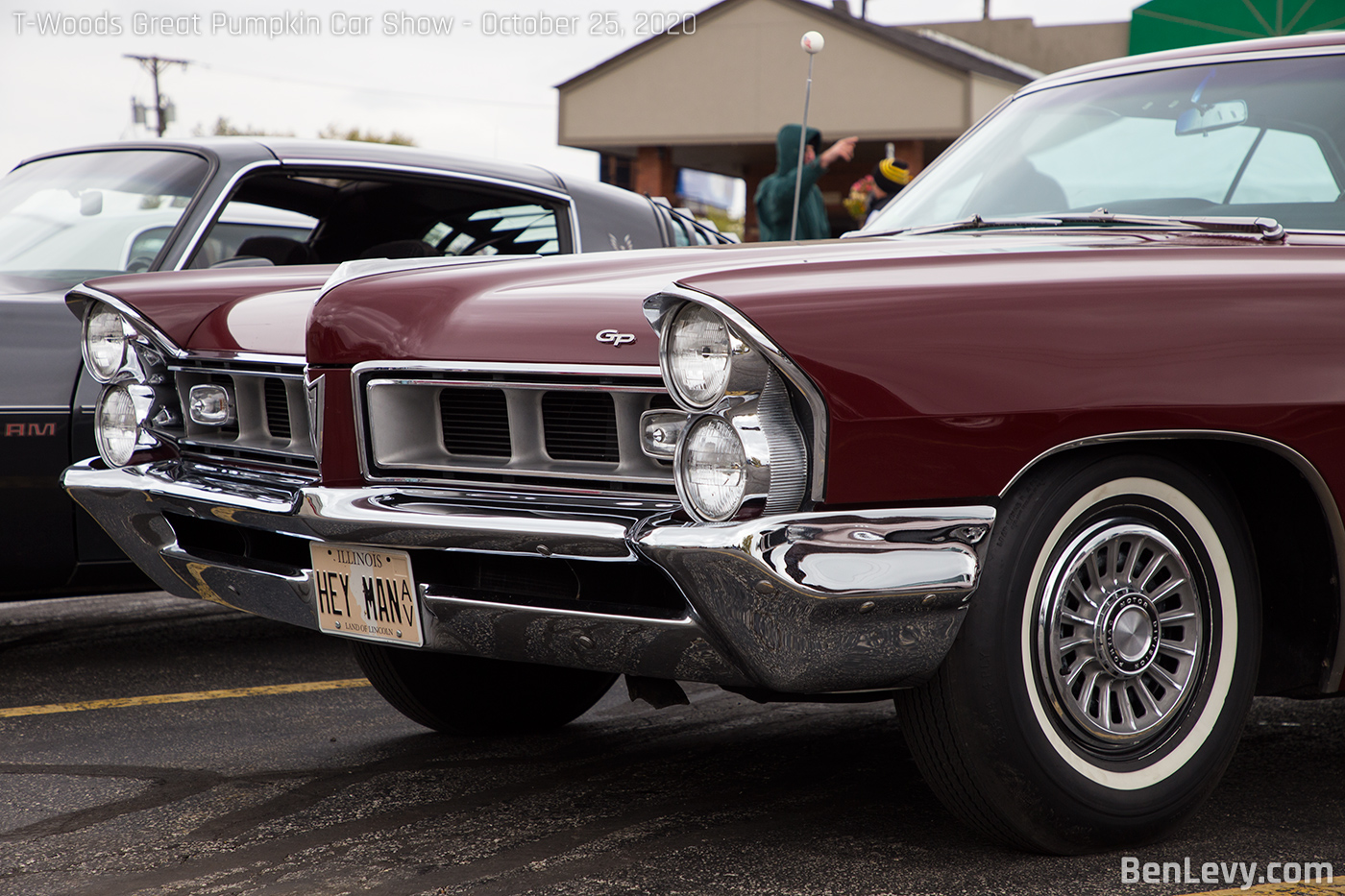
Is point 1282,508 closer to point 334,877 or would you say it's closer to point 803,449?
point 803,449

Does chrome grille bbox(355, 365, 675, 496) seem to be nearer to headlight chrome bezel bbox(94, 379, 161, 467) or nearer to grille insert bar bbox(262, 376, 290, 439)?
grille insert bar bbox(262, 376, 290, 439)

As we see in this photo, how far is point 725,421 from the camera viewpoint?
2357mm

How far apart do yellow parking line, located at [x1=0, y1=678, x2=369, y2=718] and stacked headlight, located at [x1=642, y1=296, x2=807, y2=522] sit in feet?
7.93

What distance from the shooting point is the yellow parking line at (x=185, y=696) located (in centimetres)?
410

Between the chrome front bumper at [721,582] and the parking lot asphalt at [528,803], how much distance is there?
43cm

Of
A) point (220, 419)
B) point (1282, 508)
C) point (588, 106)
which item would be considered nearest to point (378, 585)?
point (220, 419)

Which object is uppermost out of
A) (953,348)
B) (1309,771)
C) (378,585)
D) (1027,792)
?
(953,348)

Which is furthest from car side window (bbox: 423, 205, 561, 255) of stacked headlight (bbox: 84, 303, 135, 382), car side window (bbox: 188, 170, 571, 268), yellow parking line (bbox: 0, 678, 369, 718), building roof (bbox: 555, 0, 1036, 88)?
building roof (bbox: 555, 0, 1036, 88)

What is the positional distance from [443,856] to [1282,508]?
1762mm

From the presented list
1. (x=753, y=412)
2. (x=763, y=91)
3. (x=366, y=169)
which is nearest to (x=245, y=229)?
(x=366, y=169)

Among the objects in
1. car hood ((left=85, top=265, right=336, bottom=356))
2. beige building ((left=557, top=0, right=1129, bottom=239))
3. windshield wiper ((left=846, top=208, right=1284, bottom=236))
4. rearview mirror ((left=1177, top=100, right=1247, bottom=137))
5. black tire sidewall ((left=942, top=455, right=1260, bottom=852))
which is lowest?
black tire sidewall ((left=942, top=455, right=1260, bottom=852))

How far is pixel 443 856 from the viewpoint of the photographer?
9.22ft

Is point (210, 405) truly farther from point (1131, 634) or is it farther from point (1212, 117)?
point (1212, 117)

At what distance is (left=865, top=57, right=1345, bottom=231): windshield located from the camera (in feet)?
11.1
